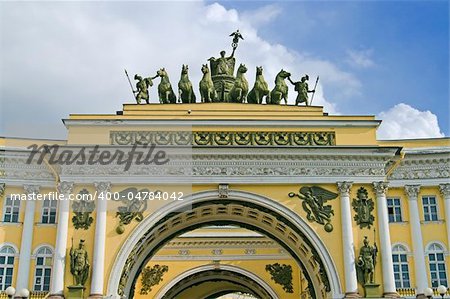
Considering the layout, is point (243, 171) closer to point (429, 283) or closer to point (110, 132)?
point (110, 132)

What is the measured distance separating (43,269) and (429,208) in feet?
55.5

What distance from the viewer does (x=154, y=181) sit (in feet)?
81.0

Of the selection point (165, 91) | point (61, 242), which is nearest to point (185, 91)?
point (165, 91)

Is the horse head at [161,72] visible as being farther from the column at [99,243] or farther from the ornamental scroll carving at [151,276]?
the ornamental scroll carving at [151,276]

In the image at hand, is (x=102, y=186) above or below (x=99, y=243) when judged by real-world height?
above

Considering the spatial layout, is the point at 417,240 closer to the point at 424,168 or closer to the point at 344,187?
the point at 424,168

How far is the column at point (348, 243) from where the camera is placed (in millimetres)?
23250

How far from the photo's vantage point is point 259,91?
2738 centimetres

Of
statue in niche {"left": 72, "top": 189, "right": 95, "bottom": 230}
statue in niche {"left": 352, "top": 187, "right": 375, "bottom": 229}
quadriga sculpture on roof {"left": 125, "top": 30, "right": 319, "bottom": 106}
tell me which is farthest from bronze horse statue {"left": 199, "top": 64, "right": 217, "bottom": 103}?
statue in niche {"left": 352, "top": 187, "right": 375, "bottom": 229}

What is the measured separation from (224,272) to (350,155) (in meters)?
13.8

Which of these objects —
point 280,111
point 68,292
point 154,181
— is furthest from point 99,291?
point 280,111

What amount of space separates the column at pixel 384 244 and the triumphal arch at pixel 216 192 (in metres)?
0.04

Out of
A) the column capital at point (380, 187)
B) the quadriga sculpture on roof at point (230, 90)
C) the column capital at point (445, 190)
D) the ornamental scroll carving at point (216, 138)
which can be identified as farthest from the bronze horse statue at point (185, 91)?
the column capital at point (445, 190)

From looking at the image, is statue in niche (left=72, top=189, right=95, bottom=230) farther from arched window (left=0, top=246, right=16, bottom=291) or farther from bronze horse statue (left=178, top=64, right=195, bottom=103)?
bronze horse statue (left=178, top=64, right=195, bottom=103)
